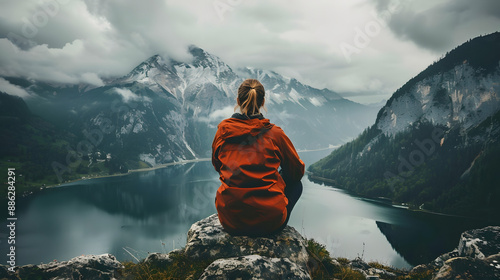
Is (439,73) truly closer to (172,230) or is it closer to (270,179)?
(172,230)

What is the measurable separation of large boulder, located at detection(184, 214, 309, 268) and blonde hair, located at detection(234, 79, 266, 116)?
2.47 m

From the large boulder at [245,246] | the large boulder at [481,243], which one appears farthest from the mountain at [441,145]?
the large boulder at [245,246]

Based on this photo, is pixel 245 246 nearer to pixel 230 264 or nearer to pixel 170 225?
pixel 230 264

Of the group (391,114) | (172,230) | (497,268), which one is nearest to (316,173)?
(391,114)

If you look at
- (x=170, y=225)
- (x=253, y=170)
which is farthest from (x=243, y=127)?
(x=170, y=225)

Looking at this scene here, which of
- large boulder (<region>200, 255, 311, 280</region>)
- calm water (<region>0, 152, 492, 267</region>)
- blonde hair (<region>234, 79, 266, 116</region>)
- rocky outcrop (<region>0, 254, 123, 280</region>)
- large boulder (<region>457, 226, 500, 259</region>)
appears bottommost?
calm water (<region>0, 152, 492, 267</region>)

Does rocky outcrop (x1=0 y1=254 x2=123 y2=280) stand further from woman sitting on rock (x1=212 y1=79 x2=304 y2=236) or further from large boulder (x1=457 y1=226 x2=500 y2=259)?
large boulder (x1=457 y1=226 x2=500 y2=259)

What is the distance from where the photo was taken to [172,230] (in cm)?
7238

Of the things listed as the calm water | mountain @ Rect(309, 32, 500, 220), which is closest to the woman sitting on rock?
the calm water

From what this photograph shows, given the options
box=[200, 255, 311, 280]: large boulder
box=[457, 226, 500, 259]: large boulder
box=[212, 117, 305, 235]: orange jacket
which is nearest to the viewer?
box=[200, 255, 311, 280]: large boulder

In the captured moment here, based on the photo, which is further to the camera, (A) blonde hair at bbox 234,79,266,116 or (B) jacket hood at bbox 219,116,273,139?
(A) blonde hair at bbox 234,79,266,116

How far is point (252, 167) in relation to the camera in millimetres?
4168

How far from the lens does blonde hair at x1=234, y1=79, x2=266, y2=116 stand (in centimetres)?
449

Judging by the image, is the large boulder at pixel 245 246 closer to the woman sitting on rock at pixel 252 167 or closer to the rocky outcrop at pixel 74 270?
the woman sitting on rock at pixel 252 167
